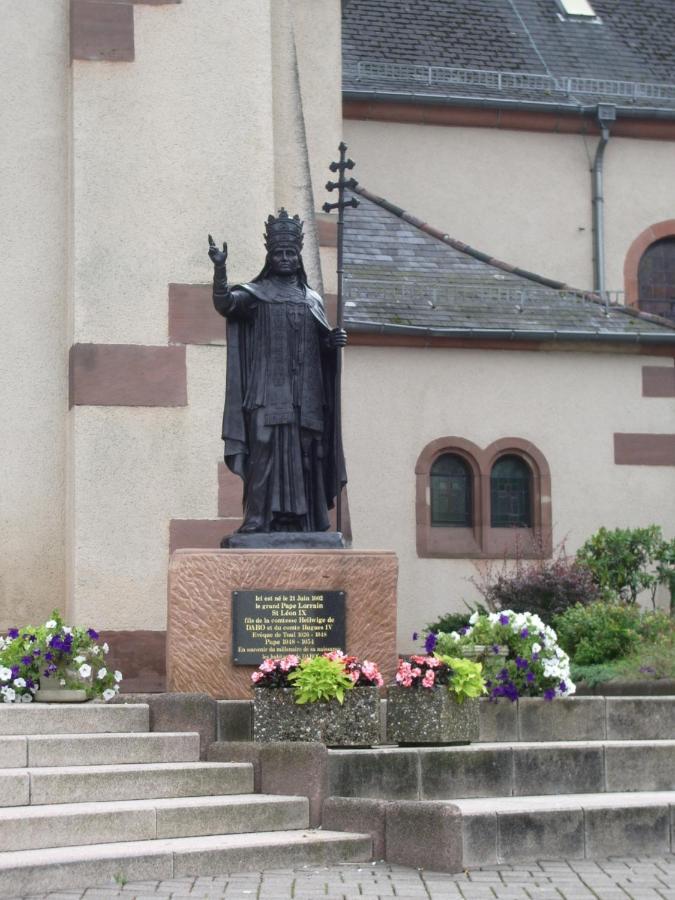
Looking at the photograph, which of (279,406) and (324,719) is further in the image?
(279,406)

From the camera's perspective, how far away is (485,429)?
2053 cm

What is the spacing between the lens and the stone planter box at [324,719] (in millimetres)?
10344

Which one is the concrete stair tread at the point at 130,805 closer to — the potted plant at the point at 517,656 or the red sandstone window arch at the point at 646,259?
the potted plant at the point at 517,656

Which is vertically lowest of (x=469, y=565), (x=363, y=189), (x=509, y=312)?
(x=469, y=565)

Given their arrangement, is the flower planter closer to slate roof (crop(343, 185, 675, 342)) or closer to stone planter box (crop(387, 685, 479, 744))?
stone planter box (crop(387, 685, 479, 744))

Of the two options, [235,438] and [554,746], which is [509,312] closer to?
[235,438]

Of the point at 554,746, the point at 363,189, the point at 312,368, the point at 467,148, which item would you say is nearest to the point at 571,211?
the point at 467,148

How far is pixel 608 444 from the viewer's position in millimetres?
20688

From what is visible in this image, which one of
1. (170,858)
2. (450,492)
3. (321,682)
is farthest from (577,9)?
(170,858)

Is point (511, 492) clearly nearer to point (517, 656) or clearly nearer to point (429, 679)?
point (517, 656)

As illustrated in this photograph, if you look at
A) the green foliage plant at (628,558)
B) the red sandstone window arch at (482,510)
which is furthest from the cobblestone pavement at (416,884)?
the red sandstone window arch at (482,510)

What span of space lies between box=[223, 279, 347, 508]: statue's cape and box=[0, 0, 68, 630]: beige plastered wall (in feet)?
10.6

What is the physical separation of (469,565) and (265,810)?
35.1 feet

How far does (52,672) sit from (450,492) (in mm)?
9619
